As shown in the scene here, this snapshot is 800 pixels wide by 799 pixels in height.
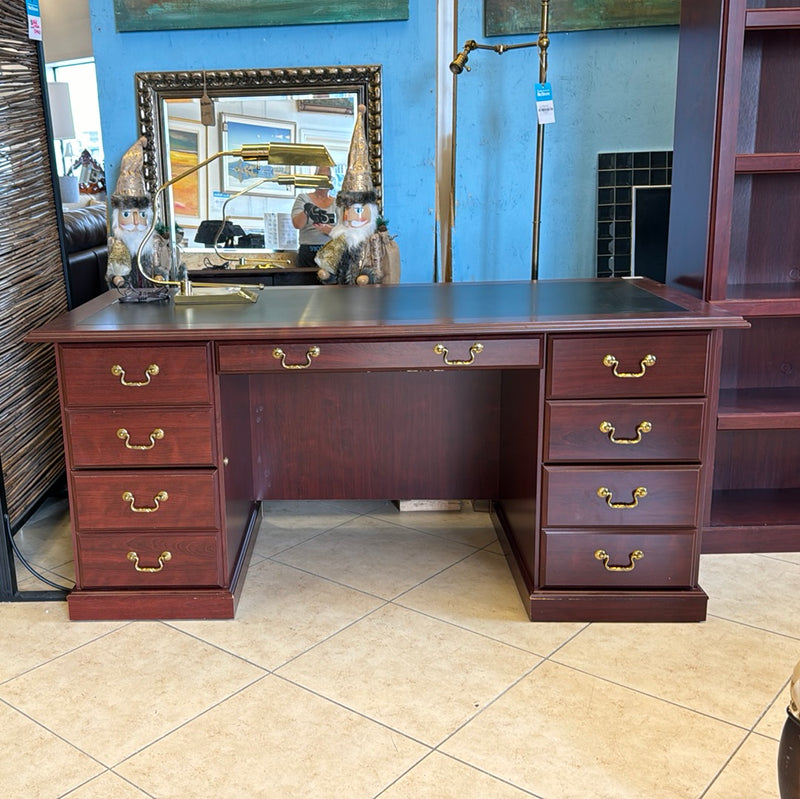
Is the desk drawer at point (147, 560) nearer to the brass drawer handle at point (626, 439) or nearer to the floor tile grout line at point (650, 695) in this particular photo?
the floor tile grout line at point (650, 695)

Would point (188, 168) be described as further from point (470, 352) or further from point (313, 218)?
point (470, 352)

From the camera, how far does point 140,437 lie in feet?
6.56

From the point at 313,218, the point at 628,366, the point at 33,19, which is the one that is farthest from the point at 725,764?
the point at 33,19

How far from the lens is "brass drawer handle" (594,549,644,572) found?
2039 mm

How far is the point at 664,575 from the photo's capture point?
2.05 m

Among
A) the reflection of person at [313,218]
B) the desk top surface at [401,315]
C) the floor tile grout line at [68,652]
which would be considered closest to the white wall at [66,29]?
the reflection of person at [313,218]

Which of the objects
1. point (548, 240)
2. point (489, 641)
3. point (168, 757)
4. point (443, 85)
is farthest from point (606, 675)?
point (443, 85)

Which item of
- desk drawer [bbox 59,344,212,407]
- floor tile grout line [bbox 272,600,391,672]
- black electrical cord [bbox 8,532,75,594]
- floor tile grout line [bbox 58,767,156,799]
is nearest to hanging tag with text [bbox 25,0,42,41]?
desk drawer [bbox 59,344,212,407]

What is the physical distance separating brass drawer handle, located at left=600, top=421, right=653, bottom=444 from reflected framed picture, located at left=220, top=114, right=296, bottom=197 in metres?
1.49

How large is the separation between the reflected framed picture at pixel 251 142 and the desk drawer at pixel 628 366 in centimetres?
138

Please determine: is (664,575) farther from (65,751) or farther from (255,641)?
(65,751)

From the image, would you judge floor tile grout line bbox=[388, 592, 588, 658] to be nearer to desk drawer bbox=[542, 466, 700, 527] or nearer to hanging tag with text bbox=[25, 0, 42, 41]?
desk drawer bbox=[542, 466, 700, 527]

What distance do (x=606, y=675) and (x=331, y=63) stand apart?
211 centimetres

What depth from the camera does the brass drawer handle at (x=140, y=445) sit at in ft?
6.53
